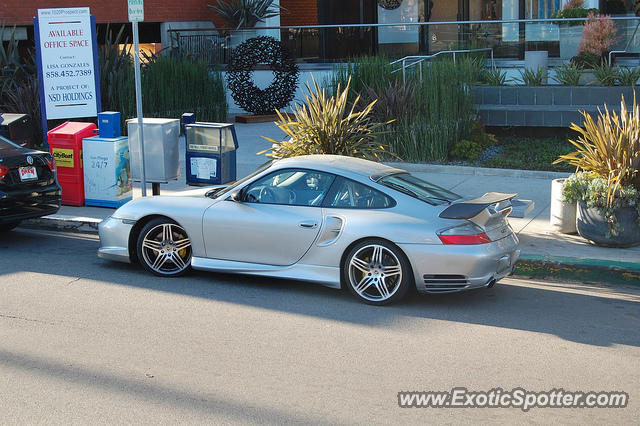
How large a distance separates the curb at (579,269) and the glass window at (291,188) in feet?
8.43

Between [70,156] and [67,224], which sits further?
[70,156]

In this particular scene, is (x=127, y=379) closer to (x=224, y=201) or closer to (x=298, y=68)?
(x=224, y=201)

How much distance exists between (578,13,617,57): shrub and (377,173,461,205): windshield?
11.0m

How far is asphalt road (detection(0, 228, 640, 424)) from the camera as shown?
5332mm

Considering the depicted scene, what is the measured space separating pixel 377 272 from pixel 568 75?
1078 centimetres

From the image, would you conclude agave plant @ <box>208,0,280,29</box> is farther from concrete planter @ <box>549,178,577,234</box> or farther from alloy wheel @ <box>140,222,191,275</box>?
alloy wheel @ <box>140,222,191,275</box>

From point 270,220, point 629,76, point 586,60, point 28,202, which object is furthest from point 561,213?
point 586,60

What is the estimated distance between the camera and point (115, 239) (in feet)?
28.6

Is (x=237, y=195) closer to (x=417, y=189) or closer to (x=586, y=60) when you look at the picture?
(x=417, y=189)

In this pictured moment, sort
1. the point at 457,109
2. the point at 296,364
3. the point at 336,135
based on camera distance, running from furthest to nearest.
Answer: the point at 457,109 < the point at 336,135 < the point at 296,364

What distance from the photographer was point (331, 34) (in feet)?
75.7

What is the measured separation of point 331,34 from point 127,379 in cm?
1841

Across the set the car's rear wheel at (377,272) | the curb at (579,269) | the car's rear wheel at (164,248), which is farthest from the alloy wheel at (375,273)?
the curb at (579,269)

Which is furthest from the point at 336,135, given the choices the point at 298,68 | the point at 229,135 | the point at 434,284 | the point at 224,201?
the point at 298,68
